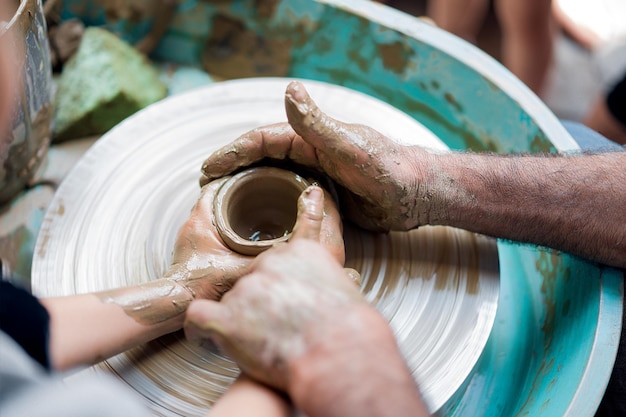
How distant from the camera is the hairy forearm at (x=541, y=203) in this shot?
1.37m

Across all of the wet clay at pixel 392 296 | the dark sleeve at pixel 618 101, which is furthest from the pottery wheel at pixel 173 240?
the dark sleeve at pixel 618 101

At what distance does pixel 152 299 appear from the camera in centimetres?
118

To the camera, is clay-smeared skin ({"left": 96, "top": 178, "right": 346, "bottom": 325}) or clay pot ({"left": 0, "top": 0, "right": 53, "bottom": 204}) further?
clay pot ({"left": 0, "top": 0, "right": 53, "bottom": 204})

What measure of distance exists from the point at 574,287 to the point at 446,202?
1.26 ft

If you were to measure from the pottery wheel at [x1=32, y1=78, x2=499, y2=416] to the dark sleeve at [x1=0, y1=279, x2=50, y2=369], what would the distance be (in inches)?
10.7

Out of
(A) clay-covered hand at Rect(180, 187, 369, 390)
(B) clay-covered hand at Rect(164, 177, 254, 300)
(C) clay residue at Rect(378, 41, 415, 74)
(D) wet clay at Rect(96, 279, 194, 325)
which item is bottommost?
(D) wet clay at Rect(96, 279, 194, 325)

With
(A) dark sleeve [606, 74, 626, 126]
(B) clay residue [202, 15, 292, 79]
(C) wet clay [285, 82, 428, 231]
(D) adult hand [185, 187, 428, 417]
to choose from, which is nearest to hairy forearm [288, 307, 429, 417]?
(D) adult hand [185, 187, 428, 417]

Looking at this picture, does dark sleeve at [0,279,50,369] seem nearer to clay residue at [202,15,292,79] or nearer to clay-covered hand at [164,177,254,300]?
clay-covered hand at [164,177,254,300]

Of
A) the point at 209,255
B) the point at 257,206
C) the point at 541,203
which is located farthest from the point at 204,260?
the point at 541,203

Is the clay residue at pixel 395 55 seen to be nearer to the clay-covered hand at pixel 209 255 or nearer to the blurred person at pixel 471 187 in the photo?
the blurred person at pixel 471 187

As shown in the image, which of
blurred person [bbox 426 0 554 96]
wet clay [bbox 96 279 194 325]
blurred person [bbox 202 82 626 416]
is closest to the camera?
wet clay [bbox 96 279 194 325]

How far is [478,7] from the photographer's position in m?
3.06

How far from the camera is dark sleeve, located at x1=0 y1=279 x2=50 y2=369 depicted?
0.91 metres

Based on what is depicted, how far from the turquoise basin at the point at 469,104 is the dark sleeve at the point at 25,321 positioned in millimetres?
771
